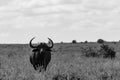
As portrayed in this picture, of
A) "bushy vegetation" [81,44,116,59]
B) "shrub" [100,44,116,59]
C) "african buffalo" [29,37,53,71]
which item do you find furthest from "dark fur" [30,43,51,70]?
"bushy vegetation" [81,44,116,59]

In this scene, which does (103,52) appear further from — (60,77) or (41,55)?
(60,77)

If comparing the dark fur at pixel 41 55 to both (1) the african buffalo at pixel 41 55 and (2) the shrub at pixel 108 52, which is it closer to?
(1) the african buffalo at pixel 41 55

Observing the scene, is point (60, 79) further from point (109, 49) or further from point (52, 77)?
point (109, 49)

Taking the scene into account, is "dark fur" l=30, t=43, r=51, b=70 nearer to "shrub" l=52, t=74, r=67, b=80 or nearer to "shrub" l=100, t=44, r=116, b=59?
"shrub" l=52, t=74, r=67, b=80

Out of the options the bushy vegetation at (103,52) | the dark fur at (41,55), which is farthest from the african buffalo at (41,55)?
the bushy vegetation at (103,52)

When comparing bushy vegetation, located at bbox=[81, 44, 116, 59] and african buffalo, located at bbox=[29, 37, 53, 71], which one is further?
bushy vegetation, located at bbox=[81, 44, 116, 59]

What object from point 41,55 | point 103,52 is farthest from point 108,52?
point 41,55

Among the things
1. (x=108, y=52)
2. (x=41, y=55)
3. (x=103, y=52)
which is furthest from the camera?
(x=103, y=52)

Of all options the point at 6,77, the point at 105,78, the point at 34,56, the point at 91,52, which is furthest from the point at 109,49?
the point at 6,77

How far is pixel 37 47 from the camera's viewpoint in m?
15.6

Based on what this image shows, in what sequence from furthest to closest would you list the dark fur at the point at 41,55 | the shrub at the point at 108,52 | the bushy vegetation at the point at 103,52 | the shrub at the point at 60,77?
1. the bushy vegetation at the point at 103,52
2. the shrub at the point at 108,52
3. the dark fur at the point at 41,55
4. the shrub at the point at 60,77

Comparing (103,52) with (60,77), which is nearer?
(60,77)

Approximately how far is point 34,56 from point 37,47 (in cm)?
45

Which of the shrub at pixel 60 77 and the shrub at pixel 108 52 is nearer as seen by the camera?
the shrub at pixel 60 77
